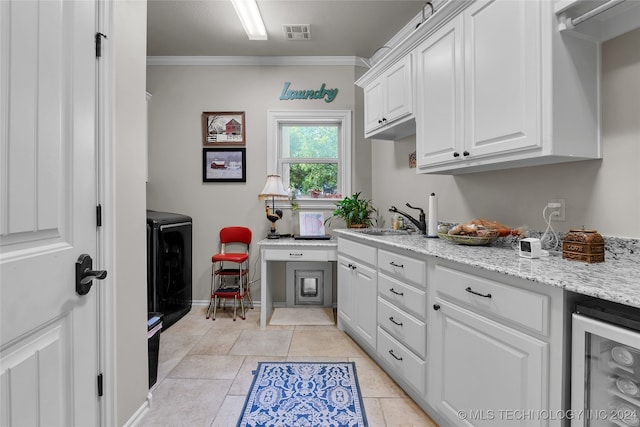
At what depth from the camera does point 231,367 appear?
90.6 inches

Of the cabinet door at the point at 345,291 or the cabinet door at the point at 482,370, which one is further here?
the cabinet door at the point at 345,291

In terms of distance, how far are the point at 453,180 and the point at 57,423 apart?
2.53 meters

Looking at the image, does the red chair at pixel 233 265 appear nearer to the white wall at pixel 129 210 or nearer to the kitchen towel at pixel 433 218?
the white wall at pixel 129 210

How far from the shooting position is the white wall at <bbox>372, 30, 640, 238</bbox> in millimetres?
1369

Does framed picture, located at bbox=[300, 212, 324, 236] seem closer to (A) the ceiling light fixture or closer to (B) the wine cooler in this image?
(A) the ceiling light fixture

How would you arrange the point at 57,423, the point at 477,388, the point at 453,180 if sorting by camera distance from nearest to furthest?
1. the point at 57,423
2. the point at 477,388
3. the point at 453,180

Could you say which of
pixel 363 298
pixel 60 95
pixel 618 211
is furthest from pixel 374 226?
pixel 60 95

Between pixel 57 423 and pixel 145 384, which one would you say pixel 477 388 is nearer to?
pixel 57 423

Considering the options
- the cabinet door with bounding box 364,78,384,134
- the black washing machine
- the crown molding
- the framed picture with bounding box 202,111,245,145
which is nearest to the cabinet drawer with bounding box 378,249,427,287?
the cabinet door with bounding box 364,78,384,134

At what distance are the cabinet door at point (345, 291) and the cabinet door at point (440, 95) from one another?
1.11m

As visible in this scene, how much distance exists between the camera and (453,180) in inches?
95.5

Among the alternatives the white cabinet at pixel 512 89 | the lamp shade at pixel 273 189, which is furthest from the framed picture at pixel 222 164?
the white cabinet at pixel 512 89

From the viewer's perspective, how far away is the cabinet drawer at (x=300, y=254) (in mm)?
3129

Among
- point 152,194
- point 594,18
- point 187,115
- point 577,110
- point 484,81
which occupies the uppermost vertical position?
point 187,115
